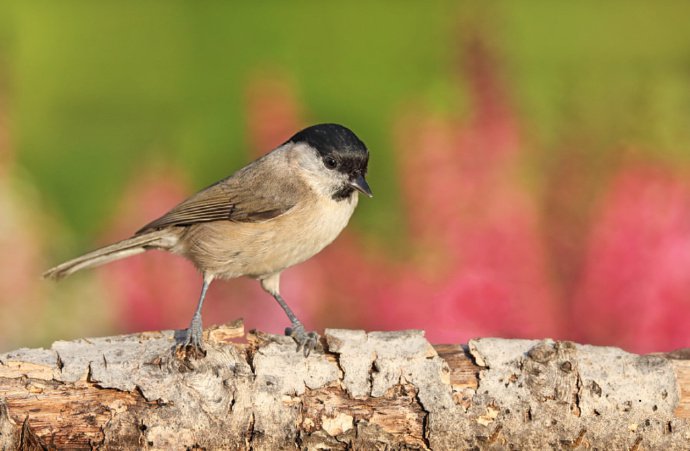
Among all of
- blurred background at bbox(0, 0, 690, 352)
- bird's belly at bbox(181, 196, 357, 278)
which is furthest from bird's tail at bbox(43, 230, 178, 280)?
blurred background at bbox(0, 0, 690, 352)

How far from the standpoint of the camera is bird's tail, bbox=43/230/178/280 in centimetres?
324

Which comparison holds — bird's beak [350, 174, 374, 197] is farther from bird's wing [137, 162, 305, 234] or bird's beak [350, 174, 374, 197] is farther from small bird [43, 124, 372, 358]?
bird's wing [137, 162, 305, 234]

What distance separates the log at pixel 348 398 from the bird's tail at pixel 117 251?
0.79 m

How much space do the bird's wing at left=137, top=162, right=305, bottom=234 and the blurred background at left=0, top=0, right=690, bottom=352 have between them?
15.4 inches

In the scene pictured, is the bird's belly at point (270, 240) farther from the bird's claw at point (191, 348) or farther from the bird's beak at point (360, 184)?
the bird's claw at point (191, 348)

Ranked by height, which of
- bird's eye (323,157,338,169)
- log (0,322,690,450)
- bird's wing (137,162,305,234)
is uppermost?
bird's eye (323,157,338,169)

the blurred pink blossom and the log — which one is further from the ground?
the blurred pink blossom

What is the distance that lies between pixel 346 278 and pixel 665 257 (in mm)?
1069

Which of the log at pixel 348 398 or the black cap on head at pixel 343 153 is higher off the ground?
the black cap on head at pixel 343 153

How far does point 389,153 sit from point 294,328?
1.94 meters

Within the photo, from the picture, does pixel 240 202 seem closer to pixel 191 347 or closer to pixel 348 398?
pixel 191 347

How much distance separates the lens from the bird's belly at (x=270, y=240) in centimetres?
308

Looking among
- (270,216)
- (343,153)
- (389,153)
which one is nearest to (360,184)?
(343,153)

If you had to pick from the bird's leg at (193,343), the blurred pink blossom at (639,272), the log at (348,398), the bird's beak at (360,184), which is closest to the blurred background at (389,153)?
the blurred pink blossom at (639,272)
